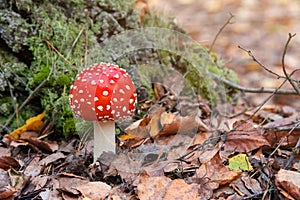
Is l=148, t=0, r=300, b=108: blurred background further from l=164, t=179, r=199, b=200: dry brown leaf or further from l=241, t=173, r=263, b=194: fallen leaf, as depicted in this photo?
l=164, t=179, r=199, b=200: dry brown leaf

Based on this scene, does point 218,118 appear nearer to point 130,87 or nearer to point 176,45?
point 176,45

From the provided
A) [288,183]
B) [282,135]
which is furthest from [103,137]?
[282,135]

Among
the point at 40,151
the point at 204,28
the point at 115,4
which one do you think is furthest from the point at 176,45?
the point at 204,28

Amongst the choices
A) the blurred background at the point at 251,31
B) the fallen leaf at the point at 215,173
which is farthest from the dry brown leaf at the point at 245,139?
the blurred background at the point at 251,31

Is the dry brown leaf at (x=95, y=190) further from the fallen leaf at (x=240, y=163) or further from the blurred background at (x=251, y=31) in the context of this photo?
the blurred background at (x=251, y=31)

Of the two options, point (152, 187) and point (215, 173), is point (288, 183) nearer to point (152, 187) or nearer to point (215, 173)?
point (215, 173)

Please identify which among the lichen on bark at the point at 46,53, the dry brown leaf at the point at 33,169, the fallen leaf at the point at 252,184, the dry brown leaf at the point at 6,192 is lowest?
the dry brown leaf at the point at 33,169
